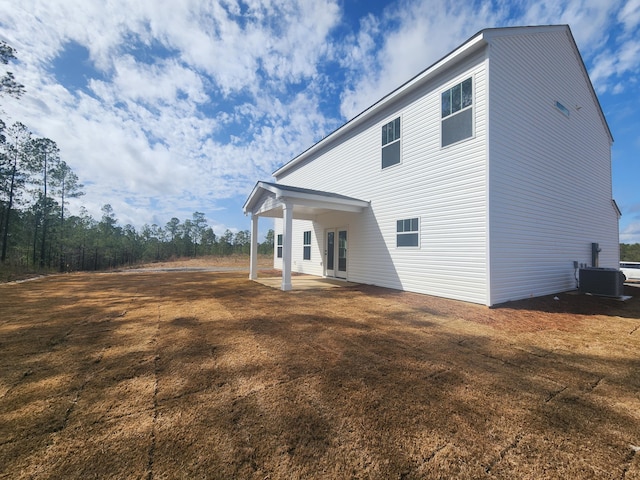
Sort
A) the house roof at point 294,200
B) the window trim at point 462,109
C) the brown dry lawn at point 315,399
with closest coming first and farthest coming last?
the brown dry lawn at point 315,399, the window trim at point 462,109, the house roof at point 294,200

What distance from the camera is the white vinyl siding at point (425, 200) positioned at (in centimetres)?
629

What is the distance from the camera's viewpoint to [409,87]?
7.77 m

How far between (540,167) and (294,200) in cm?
729

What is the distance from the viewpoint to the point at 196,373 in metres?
2.75

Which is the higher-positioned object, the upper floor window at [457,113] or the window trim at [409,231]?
the upper floor window at [457,113]

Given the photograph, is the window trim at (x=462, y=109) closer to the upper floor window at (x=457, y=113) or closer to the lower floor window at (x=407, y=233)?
the upper floor window at (x=457, y=113)

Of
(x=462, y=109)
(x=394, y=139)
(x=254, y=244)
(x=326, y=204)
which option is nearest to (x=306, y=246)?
(x=254, y=244)

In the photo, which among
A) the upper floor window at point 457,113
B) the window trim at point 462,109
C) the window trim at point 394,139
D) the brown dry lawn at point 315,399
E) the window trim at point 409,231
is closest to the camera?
the brown dry lawn at point 315,399

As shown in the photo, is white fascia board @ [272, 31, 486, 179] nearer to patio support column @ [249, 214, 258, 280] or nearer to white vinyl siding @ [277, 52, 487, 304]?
white vinyl siding @ [277, 52, 487, 304]

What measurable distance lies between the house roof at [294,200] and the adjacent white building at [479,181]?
0.05 meters

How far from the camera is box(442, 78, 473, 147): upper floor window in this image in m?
6.50

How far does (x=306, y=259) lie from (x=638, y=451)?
12108 millimetres

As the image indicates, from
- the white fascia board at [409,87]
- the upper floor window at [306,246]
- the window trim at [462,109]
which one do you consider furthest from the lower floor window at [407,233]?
the upper floor window at [306,246]

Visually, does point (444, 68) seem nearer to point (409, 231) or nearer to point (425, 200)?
point (425, 200)
